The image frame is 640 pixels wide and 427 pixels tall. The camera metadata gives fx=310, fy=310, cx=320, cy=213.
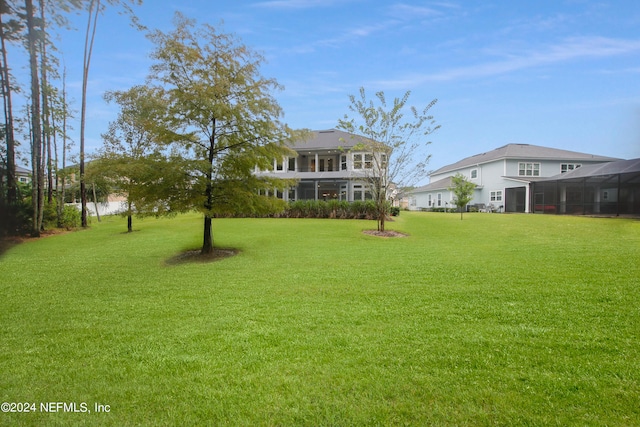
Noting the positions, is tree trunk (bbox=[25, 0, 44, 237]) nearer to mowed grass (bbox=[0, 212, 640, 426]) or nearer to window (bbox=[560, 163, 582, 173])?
mowed grass (bbox=[0, 212, 640, 426])

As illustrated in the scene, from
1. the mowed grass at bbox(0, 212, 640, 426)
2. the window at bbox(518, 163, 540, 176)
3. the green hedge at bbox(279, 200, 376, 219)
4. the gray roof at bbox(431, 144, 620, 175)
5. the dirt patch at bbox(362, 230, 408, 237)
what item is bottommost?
the mowed grass at bbox(0, 212, 640, 426)

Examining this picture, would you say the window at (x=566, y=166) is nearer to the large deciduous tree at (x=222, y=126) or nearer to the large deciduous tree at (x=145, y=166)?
the large deciduous tree at (x=222, y=126)

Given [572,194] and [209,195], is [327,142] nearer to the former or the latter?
[572,194]

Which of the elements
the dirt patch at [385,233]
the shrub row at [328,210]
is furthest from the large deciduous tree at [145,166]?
the shrub row at [328,210]

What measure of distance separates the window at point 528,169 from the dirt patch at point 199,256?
2633 cm

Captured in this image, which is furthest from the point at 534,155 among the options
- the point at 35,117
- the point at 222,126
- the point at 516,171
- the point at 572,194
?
the point at 35,117

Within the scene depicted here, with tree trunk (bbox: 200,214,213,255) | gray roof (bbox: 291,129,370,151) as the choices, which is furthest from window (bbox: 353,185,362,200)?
tree trunk (bbox: 200,214,213,255)

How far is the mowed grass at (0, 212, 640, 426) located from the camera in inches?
67.0

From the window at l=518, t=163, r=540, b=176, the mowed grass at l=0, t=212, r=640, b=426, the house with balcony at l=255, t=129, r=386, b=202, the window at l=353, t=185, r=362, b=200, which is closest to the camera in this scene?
the mowed grass at l=0, t=212, r=640, b=426

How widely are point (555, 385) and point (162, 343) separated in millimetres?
2848

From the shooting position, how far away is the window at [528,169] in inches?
1000

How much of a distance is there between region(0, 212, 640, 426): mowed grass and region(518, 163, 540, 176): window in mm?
23107

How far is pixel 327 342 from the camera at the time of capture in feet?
8.50

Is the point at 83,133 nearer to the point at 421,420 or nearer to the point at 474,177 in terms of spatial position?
the point at 421,420
